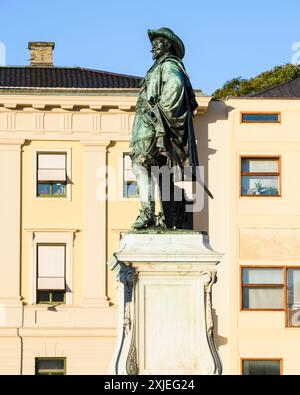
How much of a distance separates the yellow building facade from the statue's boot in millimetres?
23489

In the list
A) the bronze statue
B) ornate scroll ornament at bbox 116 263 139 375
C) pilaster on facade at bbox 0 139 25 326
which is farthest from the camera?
pilaster on facade at bbox 0 139 25 326

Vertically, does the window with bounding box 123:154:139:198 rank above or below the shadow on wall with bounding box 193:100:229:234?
below

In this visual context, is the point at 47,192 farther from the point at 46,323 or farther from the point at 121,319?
the point at 121,319

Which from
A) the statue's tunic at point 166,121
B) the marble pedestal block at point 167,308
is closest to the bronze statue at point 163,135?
the statue's tunic at point 166,121

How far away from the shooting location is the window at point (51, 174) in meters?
41.6

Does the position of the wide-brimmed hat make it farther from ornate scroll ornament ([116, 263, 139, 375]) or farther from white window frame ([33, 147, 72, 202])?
white window frame ([33, 147, 72, 202])

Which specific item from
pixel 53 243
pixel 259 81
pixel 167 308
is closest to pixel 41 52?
pixel 53 243

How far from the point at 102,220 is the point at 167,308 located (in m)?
24.8

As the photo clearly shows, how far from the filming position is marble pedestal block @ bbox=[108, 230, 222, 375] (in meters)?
16.8

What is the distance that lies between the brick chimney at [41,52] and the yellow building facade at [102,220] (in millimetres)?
5943

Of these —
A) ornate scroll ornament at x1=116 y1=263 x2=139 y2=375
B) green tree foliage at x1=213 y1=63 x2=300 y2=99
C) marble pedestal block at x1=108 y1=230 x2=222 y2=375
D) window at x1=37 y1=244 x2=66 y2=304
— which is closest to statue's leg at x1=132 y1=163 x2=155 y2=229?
marble pedestal block at x1=108 y1=230 x2=222 y2=375

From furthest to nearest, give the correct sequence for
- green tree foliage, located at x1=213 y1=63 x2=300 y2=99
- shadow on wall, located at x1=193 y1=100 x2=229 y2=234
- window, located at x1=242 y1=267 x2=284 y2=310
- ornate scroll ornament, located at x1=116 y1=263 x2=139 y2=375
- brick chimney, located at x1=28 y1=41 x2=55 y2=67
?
green tree foliage, located at x1=213 y1=63 x2=300 y2=99 → brick chimney, located at x1=28 y1=41 x2=55 y2=67 → shadow on wall, located at x1=193 y1=100 x2=229 y2=234 → window, located at x1=242 y1=267 x2=284 y2=310 → ornate scroll ornament, located at x1=116 y1=263 x2=139 y2=375

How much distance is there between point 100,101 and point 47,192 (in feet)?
9.81

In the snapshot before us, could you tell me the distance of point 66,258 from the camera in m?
41.3
